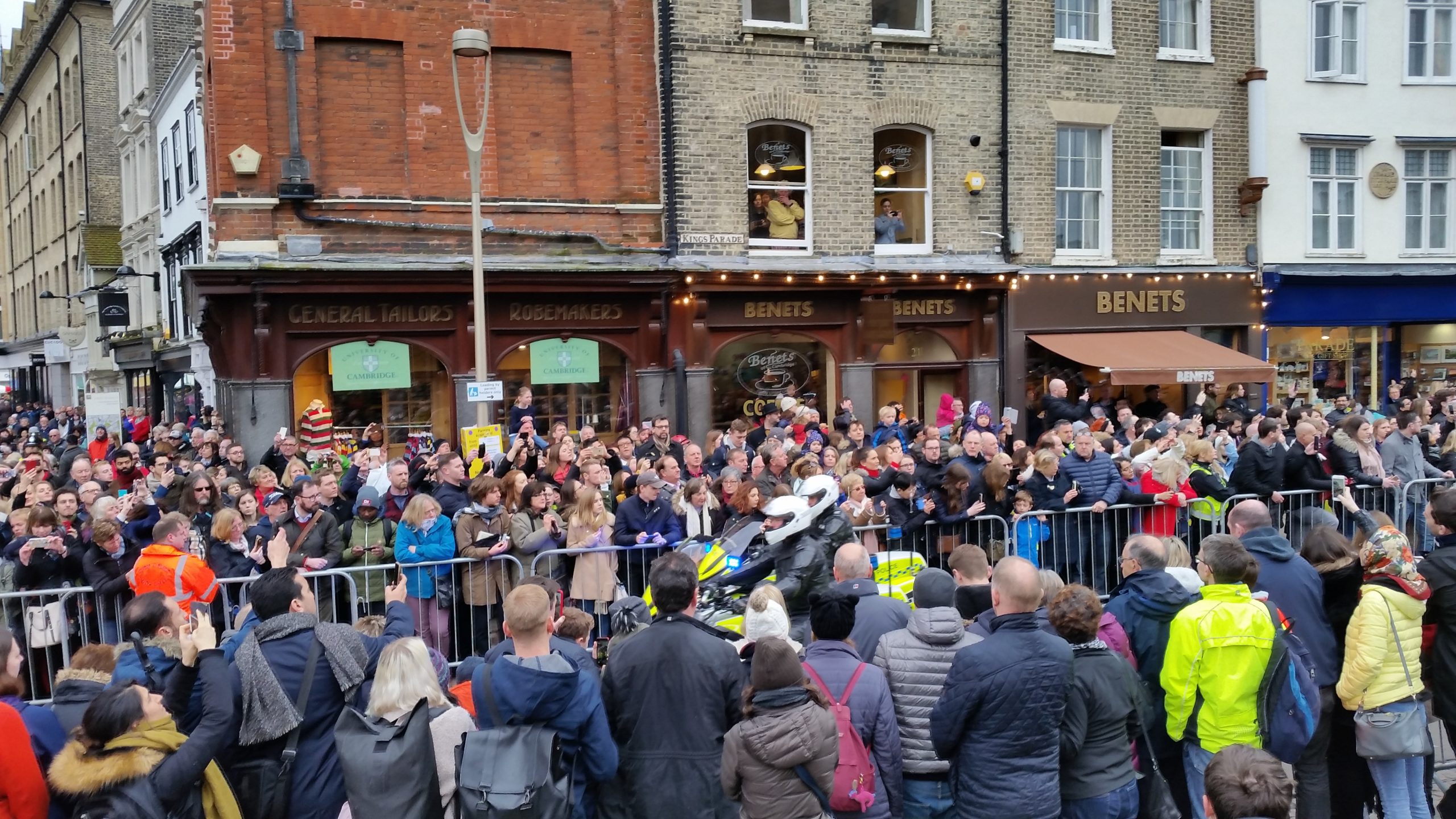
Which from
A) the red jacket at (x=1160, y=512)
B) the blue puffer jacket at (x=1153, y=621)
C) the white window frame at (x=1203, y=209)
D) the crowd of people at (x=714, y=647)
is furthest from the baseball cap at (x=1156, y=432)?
the white window frame at (x=1203, y=209)

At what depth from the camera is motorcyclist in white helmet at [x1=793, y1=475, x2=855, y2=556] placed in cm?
740

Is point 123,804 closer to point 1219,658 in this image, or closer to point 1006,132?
point 1219,658

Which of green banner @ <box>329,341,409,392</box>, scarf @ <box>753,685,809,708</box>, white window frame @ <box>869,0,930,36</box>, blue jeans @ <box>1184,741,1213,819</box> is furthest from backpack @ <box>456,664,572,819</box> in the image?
white window frame @ <box>869,0,930,36</box>

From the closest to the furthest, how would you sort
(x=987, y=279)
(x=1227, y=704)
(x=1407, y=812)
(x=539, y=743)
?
(x=539, y=743)
(x=1227, y=704)
(x=1407, y=812)
(x=987, y=279)

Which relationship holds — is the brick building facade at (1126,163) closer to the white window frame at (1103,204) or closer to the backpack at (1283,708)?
the white window frame at (1103,204)

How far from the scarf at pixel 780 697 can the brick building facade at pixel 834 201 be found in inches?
488

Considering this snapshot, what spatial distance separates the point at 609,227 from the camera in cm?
1678

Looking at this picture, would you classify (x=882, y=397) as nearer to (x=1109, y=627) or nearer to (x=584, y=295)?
(x=584, y=295)

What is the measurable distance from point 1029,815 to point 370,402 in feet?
42.3

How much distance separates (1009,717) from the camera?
4.82 metres

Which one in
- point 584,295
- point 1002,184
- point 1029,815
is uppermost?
point 1002,184

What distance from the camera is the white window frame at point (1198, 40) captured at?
1948cm

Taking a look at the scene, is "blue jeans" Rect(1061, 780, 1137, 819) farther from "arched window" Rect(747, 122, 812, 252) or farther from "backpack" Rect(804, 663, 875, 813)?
"arched window" Rect(747, 122, 812, 252)

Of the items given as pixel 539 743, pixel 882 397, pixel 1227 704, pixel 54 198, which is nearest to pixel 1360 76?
pixel 882 397
